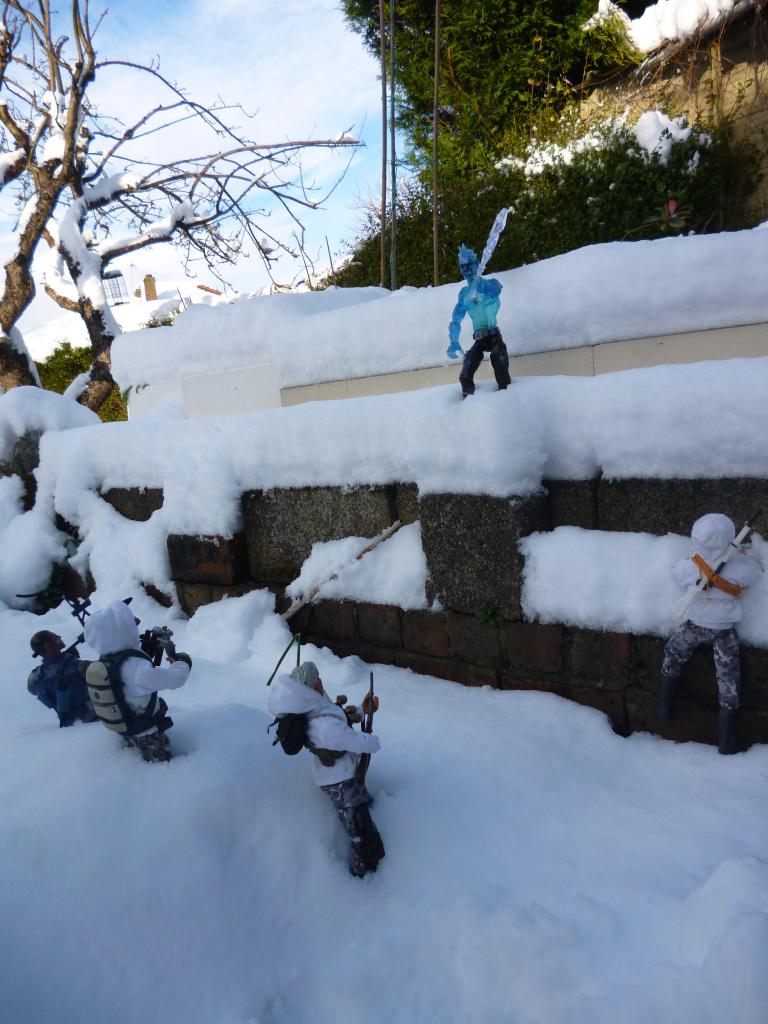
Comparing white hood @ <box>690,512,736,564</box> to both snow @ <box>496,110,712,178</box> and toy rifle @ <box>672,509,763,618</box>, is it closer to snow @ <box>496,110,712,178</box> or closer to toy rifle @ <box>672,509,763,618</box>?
toy rifle @ <box>672,509,763,618</box>

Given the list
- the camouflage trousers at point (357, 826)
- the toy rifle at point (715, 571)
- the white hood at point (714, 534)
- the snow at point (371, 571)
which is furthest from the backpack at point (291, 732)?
the white hood at point (714, 534)

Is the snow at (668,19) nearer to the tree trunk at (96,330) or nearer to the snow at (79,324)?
the tree trunk at (96,330)

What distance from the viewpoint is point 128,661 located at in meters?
2.13

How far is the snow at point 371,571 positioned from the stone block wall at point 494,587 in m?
0.06

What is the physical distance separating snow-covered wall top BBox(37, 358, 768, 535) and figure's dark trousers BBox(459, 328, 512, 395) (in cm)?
8

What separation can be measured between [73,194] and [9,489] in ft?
18.0

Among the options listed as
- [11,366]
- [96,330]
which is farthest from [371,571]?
[11,366]

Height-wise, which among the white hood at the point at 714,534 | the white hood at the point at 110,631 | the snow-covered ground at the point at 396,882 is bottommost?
the snow-covered ground at the point at 396,882

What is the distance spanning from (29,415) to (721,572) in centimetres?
503

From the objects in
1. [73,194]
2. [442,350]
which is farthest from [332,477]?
[73,194]

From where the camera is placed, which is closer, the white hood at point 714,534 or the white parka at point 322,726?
the white parka at point 322,726

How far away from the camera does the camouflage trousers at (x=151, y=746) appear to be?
6.89ft

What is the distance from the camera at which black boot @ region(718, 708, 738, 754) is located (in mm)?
2230

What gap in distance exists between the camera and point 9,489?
→ 17.1 feet
